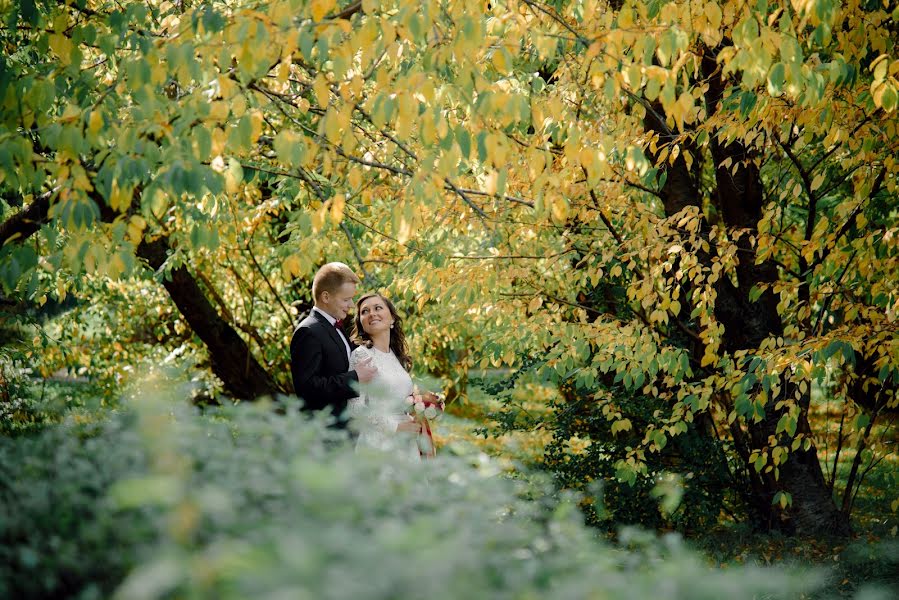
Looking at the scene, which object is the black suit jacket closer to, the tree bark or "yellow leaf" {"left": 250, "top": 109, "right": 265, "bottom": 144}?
"yellow leaf" {"left": 250, "top": 109, "right": 265, "bottom": 144}

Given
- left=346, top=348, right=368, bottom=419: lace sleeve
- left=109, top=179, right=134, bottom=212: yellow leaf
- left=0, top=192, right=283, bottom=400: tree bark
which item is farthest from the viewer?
left=0, top=192, right=283, bottom=400: tree bark

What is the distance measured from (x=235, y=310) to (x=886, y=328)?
7413 millimetres

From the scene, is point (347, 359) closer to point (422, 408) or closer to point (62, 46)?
point (422, 408)

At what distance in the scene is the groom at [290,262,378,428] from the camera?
4.65m

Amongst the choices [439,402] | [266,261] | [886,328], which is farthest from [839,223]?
[266,261]

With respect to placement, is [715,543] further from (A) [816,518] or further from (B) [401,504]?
(B) [401,504]

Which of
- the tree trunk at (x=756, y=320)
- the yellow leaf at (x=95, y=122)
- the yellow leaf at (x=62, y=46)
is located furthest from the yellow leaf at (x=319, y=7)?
the tree trunk at (x=756, y=320)

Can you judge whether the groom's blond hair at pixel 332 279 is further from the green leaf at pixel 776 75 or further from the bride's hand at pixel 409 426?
the green leaf at pixel 776 75

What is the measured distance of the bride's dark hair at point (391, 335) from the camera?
5129mm

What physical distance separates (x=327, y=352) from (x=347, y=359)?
6.0 inches

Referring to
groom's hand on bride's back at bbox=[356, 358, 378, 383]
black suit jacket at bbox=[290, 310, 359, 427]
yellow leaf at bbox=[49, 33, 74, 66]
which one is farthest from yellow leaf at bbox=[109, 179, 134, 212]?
groom's hand on bride's back at bbox=[356, 358, 378, 383]

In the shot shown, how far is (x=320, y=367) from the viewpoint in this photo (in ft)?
15.7

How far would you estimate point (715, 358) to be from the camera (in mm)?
5691

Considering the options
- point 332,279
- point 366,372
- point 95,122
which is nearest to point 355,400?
point 366,372
